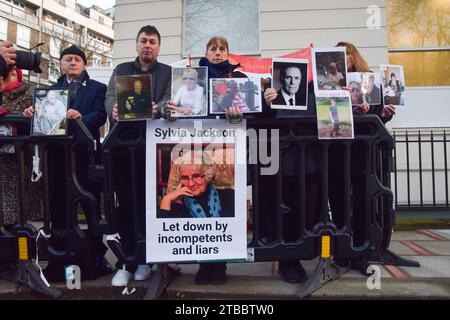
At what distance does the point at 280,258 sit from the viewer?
2881 millimetres

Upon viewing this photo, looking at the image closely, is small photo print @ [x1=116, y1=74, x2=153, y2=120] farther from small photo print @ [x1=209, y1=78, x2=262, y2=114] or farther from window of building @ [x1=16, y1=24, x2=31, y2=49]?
window of building @ [x1=16, y1=24, x2=31, y2=49]

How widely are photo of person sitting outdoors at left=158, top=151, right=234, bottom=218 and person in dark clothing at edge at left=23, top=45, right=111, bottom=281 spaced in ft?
2.15

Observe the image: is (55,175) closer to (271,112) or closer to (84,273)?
(84,273)

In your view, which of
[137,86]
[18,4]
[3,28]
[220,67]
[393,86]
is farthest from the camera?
[18,4]

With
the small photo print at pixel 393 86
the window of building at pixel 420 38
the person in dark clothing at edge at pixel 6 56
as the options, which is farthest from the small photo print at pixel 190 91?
the window of building at pixel 420 38

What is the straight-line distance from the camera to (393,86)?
367 centimetres

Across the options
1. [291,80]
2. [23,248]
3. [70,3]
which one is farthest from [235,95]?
[70,3]

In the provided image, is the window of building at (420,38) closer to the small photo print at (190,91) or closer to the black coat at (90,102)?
the small photo print at (190,91)

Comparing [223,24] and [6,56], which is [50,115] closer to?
[6,56]

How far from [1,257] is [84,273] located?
638mm

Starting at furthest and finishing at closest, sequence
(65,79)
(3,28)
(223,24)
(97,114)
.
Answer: (3,28) < (223,24) < (65,79) < (97,114)

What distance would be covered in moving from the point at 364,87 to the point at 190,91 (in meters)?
1.43

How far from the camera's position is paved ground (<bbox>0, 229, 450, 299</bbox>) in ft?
9.21

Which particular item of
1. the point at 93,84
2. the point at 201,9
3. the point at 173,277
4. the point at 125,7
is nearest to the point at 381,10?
the point at 201,9
